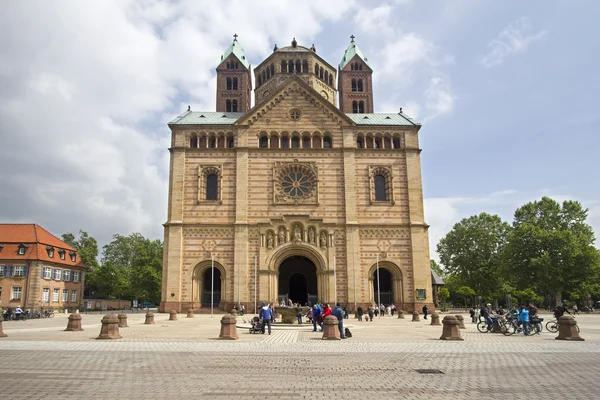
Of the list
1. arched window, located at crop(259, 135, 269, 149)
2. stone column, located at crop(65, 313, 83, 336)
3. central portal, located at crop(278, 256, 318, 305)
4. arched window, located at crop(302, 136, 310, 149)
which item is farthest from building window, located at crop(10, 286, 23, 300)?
arched window, located at crop(302, 136, 310, 149)

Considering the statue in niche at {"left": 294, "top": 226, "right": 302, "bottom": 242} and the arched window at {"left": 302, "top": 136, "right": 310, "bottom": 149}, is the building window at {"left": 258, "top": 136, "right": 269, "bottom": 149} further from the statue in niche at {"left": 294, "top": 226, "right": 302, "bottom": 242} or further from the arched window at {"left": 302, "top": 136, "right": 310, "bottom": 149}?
the statue in niche at {"left": 294, "top": 226, "right": 302, "bottom": 242}

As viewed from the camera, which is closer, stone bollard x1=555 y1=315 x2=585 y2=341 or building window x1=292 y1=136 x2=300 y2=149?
stone bollard x1=555 y1=315 x2=585 y2=341

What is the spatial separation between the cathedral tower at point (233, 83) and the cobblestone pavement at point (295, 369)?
44.6 m

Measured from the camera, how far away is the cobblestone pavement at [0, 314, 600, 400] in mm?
9367

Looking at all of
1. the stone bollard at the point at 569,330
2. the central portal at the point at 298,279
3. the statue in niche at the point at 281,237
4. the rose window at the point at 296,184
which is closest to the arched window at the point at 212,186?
the rose window at the point at 296,184

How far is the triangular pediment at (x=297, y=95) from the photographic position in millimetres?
48031

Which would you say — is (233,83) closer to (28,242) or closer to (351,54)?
(351,54)

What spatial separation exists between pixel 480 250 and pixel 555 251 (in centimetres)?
1570

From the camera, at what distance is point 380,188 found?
47.8 meters

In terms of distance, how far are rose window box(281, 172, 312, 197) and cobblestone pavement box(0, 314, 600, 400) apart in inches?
1127

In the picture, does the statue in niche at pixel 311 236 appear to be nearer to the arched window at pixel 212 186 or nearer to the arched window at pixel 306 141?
the arched window at pixel 306 141

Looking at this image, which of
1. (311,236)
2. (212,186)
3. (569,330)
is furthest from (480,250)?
(569,330)

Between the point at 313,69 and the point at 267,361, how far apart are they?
48.3 m

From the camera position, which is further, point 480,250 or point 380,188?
point 480,250
